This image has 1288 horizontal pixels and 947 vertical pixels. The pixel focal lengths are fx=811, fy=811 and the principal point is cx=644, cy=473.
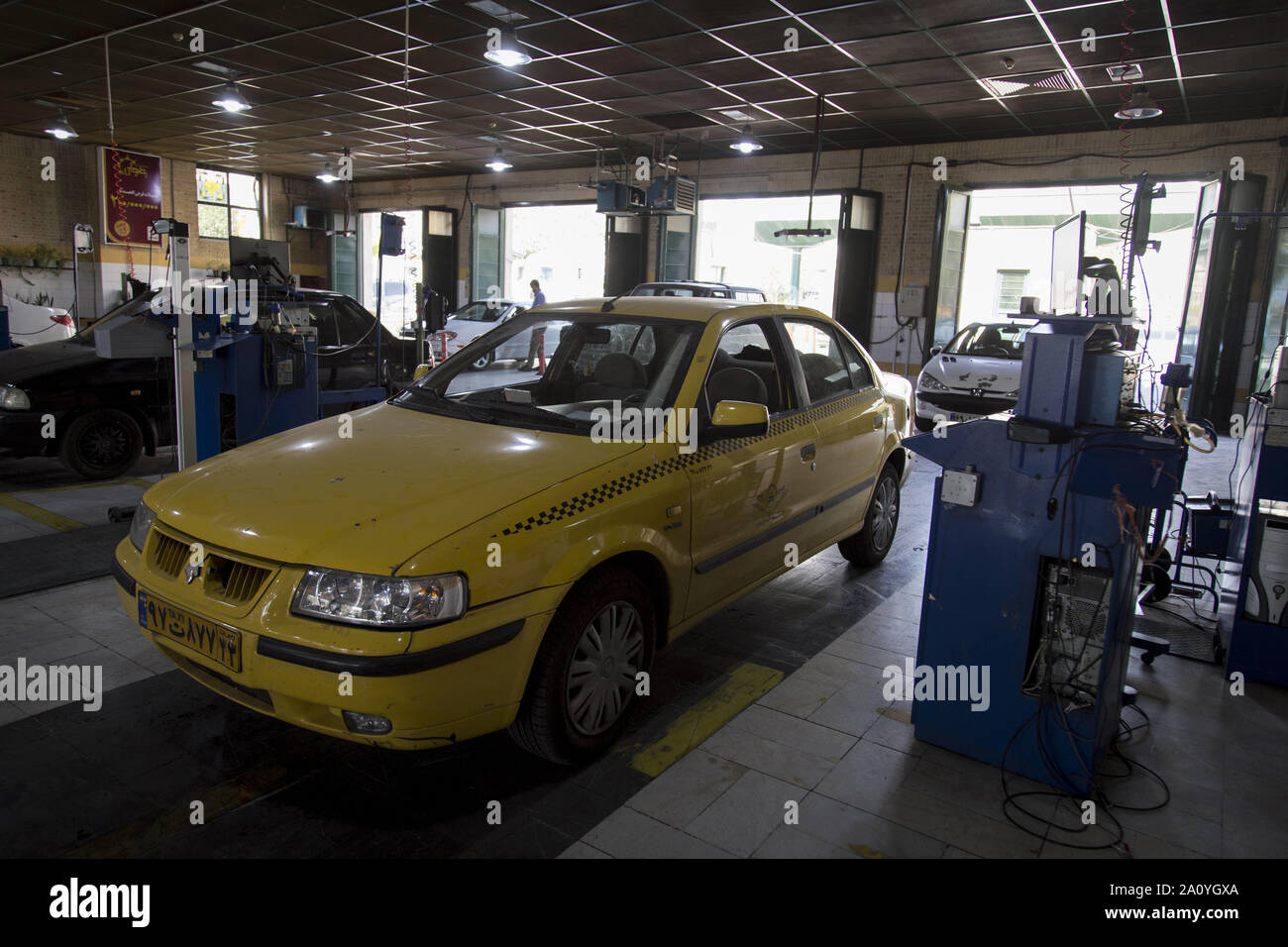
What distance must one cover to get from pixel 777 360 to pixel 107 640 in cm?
338

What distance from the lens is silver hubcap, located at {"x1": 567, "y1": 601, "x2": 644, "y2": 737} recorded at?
8.95 feet

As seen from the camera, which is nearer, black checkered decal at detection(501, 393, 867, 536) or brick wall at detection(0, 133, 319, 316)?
black checkered decal at detection(501, 393, 867, 536)

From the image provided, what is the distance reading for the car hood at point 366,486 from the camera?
7.70ft

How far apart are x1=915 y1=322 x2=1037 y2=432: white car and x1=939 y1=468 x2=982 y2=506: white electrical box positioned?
21.3 ft

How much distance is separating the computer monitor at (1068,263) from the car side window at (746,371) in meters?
1.25

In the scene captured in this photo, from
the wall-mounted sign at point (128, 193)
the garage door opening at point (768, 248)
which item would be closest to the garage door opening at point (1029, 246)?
the garage door opening at point (768, 248)

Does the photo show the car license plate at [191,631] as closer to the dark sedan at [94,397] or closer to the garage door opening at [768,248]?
the dark sedan at [94,397]

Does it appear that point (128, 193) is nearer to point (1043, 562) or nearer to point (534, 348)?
point (534, 348)

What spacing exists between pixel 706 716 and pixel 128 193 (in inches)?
794

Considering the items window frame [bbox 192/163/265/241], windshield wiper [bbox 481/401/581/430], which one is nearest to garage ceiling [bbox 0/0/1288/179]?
window frame [bbox 192/163/265/241]

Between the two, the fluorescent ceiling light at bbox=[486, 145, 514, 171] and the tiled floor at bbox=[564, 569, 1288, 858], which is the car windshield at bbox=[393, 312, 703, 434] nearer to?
the tiled floor at bbox=[564, 569, 1288, 858]

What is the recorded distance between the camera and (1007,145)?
41.0 feet

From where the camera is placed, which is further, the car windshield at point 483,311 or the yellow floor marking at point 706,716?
the car windshield at point 483,311

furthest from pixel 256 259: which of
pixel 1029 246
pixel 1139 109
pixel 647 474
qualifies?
pixel 1029 246
